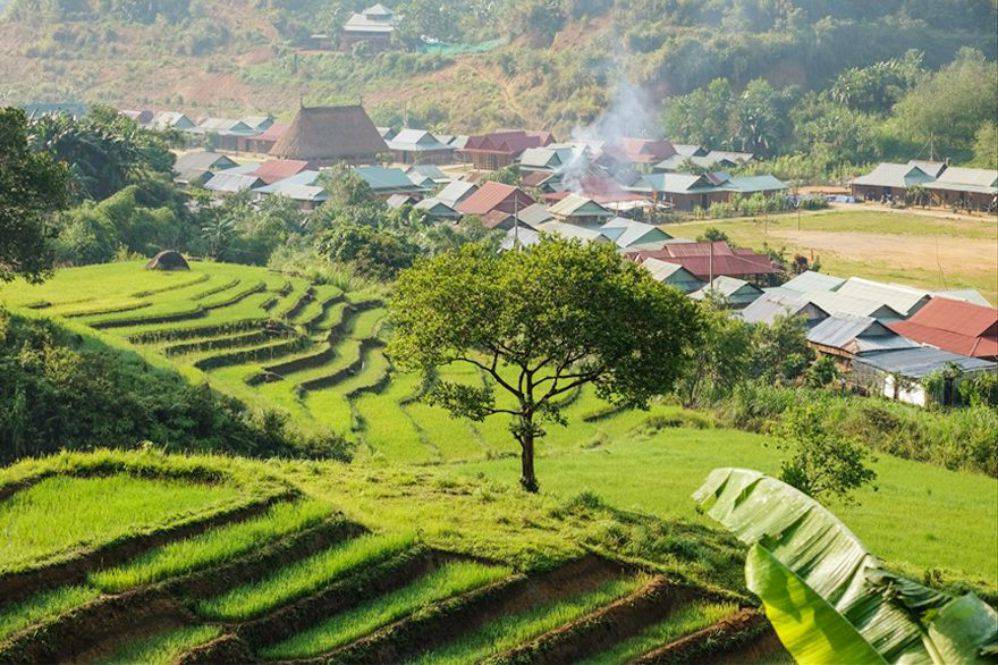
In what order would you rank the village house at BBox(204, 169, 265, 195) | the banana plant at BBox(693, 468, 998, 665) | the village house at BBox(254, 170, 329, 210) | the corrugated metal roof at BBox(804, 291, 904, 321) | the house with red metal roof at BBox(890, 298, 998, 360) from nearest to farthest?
the banana plant at BBox(693, 468, 998, 665) < the house with red metal roof at BBox(890, 298, 998, 360) < the corrugated metal roof at BBox(804, 291, 904, 321) < the village house at BBox(254, 170, 329, 210) < the village house at BBox(204, 169, 265, 195)

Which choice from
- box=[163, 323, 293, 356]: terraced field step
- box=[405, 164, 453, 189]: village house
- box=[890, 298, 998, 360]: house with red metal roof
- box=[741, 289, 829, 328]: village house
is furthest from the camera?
box=[405, 164, 453, 189]: village house

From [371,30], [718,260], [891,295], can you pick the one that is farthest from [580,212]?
[371,30]

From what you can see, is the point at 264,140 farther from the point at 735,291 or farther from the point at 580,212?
the point at 735,291

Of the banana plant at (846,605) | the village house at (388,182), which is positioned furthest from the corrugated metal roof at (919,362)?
the village house at (388,182)

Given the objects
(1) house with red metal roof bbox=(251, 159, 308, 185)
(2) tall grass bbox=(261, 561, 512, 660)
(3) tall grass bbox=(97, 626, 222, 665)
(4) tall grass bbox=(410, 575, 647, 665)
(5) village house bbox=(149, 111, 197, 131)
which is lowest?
(4) tall grass bbox=(410, 575, 647, 665)

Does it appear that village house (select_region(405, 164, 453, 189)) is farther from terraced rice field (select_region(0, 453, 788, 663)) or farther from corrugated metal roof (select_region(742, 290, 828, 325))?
terraced rice field (select_region(0, 453, 788, 663))

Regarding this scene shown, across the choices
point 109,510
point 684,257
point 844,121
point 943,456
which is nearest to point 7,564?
point 109,510

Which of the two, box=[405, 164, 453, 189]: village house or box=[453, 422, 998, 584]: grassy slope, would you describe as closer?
box=[453, 422, 998, 584]: grassy slope

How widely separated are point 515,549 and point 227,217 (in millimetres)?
35207

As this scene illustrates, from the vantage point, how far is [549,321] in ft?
57.5

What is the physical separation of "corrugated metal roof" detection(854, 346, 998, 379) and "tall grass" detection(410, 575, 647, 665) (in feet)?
68.8

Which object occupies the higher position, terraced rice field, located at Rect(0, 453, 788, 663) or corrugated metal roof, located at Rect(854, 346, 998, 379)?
terraced rice field, located at Rect(0, 453, 788, 663)

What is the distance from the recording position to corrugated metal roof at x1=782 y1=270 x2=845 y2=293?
134ft

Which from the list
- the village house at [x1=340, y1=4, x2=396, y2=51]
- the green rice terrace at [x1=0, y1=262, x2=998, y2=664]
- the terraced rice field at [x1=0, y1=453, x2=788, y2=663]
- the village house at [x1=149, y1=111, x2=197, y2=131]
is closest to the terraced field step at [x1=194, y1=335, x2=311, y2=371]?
the green rice terrace at [x1=0, y1=262, x2=998, y2=664]
